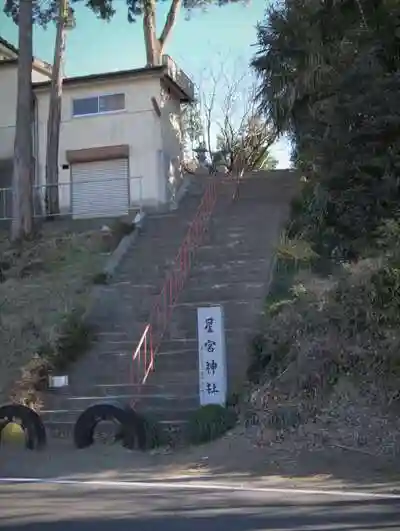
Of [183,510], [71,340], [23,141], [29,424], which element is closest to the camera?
[183,510]

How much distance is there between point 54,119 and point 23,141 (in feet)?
7.70

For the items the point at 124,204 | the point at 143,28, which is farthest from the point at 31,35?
the point at 143,28

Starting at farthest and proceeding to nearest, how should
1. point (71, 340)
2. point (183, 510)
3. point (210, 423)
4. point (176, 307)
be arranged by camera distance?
point (176, 307) < point (71, 340) < point (210, 423) < point (183, 510)

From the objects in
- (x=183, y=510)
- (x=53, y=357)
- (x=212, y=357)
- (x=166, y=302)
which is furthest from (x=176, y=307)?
(x=183, y=510)

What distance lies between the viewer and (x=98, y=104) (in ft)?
80.1

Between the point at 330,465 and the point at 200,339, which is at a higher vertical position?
the point at 200,339

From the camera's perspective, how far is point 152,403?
12.3m

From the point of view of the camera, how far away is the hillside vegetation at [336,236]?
10898 mm

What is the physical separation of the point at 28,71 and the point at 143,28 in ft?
29.9

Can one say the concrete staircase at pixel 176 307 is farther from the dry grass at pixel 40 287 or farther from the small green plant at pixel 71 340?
the dry grass at pixel 40 287

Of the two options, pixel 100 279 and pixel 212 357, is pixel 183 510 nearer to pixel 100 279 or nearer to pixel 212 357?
pixel 212 357

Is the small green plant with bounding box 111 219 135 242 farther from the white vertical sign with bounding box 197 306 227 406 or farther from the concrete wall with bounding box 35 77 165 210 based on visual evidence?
the white vertical sign with bounding box 197 306 227 406

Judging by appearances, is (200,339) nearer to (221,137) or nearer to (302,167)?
(302,167)

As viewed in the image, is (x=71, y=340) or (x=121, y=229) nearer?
(x=71, y=340)
